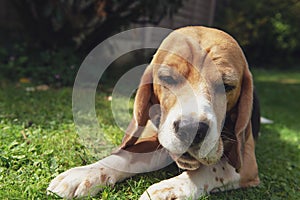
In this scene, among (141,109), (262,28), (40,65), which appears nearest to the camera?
(141,109)

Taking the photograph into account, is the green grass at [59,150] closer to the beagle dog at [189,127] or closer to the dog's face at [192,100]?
the beagle dog at [189,127]

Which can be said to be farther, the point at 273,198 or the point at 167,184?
the point at 273,198

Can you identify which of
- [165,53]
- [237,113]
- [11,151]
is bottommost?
[11,151]

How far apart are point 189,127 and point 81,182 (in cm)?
82

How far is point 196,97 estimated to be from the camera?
2537mm

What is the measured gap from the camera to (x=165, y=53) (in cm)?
295

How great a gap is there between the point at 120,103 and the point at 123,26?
273 cm

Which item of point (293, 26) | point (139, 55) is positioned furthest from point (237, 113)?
point (293, 26)

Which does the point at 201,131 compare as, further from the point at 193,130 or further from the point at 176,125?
the point at 176,125

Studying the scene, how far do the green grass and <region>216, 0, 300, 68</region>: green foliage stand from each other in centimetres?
848

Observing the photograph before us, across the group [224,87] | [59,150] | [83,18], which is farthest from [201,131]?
[83,18]

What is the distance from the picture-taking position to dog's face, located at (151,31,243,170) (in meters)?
2.34

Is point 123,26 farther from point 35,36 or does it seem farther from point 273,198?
point 273,198

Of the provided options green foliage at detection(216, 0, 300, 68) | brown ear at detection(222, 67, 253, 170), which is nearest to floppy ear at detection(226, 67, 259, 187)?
brown ear at detection(222, 67, 253, 170)
